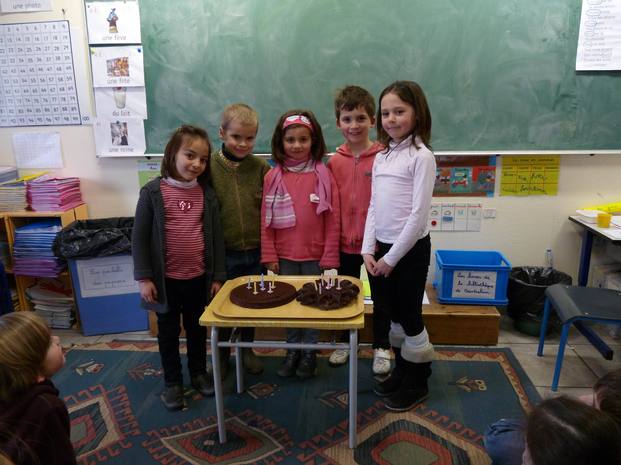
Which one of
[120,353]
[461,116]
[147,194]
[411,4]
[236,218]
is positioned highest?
[411,4]

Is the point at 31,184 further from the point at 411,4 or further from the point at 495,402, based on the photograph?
the point at 495,402

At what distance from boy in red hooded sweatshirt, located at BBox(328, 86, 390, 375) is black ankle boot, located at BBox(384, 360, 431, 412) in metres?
0.23

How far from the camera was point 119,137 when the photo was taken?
2818 mm

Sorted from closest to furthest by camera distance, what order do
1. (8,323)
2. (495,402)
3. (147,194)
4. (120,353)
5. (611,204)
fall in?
(8,323), (147,194), (495,402), (120,353), (611,204)

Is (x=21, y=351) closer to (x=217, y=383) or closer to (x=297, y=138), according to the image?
(x=217, y=383)

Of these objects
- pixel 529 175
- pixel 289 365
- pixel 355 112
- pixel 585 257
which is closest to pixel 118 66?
pixel 355 112

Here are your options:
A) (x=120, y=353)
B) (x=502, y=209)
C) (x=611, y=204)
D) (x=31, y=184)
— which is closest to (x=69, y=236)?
(x=31, y=184)

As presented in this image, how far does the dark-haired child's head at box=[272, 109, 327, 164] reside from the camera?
192cm

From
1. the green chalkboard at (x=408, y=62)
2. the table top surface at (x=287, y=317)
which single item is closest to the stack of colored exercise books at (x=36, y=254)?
the green chalkboard at (x=408, y=62)

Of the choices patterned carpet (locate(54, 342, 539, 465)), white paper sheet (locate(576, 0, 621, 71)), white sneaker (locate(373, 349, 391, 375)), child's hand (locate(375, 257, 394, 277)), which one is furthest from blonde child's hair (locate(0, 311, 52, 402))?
white paper sheet (locate(576, 0, 621, 71))

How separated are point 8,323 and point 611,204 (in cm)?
295

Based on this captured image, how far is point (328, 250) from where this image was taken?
205cm

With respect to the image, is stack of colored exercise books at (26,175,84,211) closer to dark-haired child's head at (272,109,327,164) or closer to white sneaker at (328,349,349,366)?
dark-haired child's head at (272,109,327,164)

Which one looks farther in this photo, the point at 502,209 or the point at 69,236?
the point at 502,209
